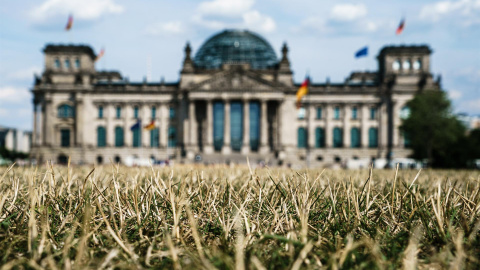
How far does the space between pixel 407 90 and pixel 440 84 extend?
562 cm

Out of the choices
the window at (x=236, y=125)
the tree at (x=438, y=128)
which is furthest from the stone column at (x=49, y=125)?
the tree at (x=438, y=128)

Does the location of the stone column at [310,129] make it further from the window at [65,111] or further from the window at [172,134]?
the window at [65,111]

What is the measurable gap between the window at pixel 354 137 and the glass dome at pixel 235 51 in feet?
60.3

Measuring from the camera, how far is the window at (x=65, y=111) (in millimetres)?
66062

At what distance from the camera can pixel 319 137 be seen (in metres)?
67.8

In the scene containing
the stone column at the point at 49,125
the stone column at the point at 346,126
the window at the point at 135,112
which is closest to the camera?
the stone column at the point at 49,125

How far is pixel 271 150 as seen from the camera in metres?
65.1

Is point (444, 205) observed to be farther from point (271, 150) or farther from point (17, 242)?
point (271, 150)

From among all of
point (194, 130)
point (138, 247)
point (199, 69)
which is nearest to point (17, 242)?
point (138, 247)

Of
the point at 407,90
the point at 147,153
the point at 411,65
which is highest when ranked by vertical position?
the point at 411,65

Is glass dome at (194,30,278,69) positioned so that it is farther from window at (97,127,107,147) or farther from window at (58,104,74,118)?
window at (58,104,74,118)

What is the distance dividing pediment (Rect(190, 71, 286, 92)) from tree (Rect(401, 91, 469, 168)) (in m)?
21.8

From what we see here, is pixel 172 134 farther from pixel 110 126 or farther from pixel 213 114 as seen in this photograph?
pixel 110 126

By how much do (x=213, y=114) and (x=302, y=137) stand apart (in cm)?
1512
